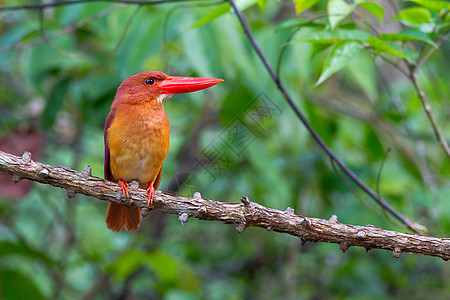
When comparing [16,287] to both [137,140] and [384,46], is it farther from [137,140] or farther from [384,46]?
[384,46]

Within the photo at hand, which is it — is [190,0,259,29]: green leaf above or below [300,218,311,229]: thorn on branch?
above

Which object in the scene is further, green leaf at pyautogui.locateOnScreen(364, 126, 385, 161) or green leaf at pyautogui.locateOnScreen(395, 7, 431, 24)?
green leaf at pyautogui.locateOnScreen(364, 126, 385, 161)

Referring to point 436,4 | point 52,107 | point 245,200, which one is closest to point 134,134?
point 245,200

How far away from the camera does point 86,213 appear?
4738 millimetres

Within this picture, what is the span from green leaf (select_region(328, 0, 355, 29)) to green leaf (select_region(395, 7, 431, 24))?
17 cm

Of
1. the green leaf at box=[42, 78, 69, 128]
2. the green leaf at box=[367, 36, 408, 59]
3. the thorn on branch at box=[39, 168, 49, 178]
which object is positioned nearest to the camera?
the thorn on branch at box=[39, 168, 49, 178]

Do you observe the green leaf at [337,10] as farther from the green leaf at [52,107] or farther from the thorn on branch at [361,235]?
the green leaf at [52,107]

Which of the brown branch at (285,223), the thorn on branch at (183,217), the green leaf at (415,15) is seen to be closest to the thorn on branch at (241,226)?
the brown branch at (285,223)

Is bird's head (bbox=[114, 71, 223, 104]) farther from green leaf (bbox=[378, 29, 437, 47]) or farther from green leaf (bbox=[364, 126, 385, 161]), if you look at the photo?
green leaf (bbox=[364, 126, 385, 161])

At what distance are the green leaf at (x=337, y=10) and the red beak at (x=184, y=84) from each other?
54cm

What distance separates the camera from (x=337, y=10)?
181 centimetres

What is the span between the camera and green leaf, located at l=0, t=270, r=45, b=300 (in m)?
2.96

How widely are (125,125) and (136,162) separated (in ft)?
0.50

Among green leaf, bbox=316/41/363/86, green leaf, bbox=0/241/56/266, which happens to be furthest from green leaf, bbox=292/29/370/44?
green leaf, bbox=0/241/56/266
